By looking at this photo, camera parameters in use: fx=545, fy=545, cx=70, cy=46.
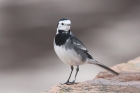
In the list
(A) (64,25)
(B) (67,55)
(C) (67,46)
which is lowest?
(B) (67,55)

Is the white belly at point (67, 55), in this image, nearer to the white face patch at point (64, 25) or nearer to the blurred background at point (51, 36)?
the white face patch at point (64, 25)

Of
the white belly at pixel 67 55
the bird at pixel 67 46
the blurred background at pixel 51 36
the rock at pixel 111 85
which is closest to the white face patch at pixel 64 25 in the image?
the bird at pixel 67 46

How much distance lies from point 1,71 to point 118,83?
9838 mm

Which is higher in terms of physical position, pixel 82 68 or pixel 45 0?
pixel 45 0

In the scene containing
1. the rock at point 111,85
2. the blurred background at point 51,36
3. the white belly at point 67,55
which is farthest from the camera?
the blurred background at point 51,36

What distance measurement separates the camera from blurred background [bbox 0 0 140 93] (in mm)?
15052

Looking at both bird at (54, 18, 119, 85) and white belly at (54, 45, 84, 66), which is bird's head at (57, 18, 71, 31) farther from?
white belly at (54, 45, 84, 66)

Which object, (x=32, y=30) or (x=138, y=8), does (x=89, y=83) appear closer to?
(x=32, y=30)

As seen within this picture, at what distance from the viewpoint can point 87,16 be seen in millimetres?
21531

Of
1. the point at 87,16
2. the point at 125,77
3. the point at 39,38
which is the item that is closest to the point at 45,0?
the point at 87,16

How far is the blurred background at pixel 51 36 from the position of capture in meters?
15.1

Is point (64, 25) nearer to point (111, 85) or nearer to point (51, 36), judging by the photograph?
point (111, 85)

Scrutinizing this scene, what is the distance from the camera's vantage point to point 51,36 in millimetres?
18828

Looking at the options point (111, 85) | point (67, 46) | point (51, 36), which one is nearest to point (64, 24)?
point (67, 46)
